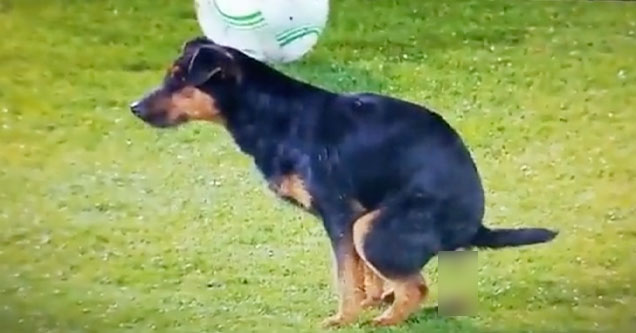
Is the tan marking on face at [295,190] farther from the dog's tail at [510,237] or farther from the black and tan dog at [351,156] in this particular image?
the dog's tail at [510,237]

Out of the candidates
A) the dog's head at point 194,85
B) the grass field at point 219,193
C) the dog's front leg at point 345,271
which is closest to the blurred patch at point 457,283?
the grass field at point 219,193

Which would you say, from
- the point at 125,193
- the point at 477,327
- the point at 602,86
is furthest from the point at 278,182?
the point at 602,86

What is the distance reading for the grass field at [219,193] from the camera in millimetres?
2020

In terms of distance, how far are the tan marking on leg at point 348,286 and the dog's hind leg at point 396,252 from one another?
16 millimetres

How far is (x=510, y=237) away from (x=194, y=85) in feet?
1.65

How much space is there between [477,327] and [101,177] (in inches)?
23.0

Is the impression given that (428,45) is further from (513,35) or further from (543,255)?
(543,255)

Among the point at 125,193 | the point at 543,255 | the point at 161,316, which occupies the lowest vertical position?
the point at 161,316

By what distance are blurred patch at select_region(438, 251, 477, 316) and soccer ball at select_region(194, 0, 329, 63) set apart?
0.36 m

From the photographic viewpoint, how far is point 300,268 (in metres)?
2.03

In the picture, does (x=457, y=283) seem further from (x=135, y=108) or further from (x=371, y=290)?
(x=135, y=108)

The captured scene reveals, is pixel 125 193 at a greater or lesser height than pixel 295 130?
lesser

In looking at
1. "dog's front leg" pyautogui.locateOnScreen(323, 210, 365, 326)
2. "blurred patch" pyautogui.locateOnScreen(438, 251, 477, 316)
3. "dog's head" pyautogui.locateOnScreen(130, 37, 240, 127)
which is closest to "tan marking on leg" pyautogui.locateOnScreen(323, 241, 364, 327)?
"dog's front leg" pyautogui.locateOnScreen(323, 210, 365, 326)

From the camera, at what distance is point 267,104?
200 centimetres
